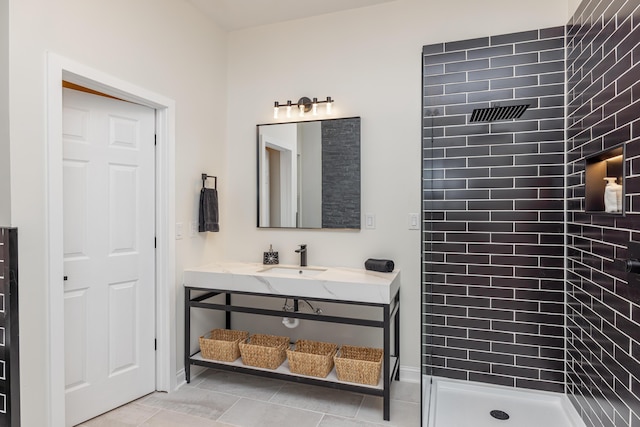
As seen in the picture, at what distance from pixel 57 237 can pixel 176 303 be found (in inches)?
39.4

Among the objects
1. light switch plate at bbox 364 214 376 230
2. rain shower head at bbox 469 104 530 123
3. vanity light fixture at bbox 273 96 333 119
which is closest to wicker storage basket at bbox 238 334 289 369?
light switch plate at bbox 364 214 376 230

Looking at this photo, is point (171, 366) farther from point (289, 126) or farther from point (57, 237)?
point (289, 126)

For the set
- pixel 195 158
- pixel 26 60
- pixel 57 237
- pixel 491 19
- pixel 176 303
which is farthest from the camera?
pixel 195 158

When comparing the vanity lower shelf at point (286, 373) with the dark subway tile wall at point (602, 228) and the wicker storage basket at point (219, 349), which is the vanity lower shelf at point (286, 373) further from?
the dark subway tile wall at point (602, 228)

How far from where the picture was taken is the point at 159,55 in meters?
2.53

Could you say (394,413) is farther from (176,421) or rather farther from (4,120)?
(4,120)

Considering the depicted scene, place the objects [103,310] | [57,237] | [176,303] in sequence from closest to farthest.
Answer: [57,237] < [103,310] < [176,303]

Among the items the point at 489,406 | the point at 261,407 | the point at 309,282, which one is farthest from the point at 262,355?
the point at 489,406

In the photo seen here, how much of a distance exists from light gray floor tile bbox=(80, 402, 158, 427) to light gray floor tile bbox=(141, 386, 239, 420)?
0.22ft

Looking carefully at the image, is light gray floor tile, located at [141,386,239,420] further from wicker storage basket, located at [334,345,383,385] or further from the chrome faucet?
the chrome faucet

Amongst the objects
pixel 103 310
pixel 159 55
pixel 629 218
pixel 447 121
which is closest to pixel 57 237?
pixel 103 310

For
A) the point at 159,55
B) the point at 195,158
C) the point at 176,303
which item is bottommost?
the point at 176,303

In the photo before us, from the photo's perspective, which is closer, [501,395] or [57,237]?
[57,237]

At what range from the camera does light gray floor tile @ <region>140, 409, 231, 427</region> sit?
222 cm
